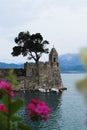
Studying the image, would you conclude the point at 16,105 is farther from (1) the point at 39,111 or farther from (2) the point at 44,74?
(2) the point at 44,74

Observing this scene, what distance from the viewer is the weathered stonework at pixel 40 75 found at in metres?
59.4

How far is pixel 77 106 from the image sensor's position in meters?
45.7

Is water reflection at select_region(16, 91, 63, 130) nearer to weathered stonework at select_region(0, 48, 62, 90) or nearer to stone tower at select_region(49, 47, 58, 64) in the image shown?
weathered stonework at select_region(0, 48, 62, 90)

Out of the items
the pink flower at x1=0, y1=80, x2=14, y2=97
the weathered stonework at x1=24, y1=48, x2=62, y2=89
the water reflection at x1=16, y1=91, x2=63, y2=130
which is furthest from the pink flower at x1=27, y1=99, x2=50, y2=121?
the weathered stonework at x1=24, y1=48, x2=62, y2=89

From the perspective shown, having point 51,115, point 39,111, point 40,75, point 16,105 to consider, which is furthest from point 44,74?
point 16,105

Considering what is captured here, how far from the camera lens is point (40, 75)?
60.5 m

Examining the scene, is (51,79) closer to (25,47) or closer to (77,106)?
(25,47)

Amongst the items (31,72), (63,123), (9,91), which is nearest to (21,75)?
(31,72)

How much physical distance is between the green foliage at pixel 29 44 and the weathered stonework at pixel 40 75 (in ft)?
5.09

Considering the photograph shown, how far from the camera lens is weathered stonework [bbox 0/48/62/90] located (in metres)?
59.4

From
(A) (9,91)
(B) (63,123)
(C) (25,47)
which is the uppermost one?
(C) (25,47)

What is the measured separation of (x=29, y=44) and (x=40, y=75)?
425 cm

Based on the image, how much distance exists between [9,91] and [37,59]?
5806cm

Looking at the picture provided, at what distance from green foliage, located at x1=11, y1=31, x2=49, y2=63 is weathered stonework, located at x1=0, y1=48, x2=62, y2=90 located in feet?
5.09
